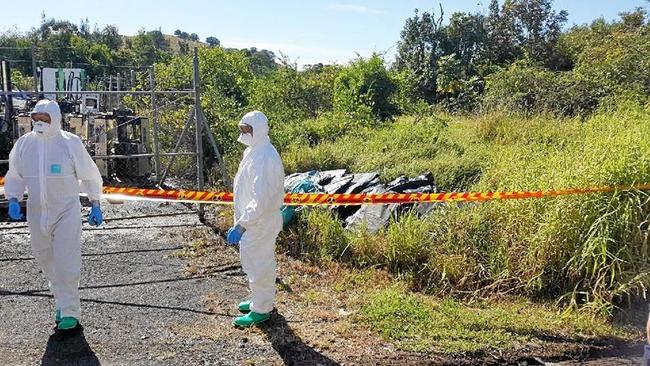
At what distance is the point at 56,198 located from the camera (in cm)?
474

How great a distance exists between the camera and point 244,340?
473 centimetres

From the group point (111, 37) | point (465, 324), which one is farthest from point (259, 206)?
point (111, 37)

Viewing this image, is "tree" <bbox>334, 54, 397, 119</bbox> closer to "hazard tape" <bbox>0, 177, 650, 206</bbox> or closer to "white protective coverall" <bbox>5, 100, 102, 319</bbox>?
"hazard tape" <bbox>0, 177, 650, 206</bbox>

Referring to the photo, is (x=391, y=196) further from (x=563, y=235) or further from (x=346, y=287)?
(x=563, y=235)

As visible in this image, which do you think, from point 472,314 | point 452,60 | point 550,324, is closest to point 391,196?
point 472,314

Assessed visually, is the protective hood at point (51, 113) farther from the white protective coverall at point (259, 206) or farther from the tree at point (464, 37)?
the tree at point (464, 37)

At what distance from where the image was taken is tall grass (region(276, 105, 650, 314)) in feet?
18.2

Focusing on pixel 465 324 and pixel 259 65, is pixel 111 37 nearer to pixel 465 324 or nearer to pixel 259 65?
pixel 259 65

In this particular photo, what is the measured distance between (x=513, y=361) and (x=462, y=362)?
1.30 ft

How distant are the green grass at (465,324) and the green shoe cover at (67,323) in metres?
2.29

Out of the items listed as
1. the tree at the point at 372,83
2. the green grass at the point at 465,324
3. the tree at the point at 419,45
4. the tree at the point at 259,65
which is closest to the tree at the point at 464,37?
the tree at the point at 419,45

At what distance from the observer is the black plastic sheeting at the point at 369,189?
7.05 metres

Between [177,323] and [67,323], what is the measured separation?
855 millimetres

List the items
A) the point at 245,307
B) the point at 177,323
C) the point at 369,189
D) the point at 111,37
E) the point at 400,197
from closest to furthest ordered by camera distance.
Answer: the point at 177,323
the point at 245,307
the point at 400,197
the point at 369,189
the point at 111,37
